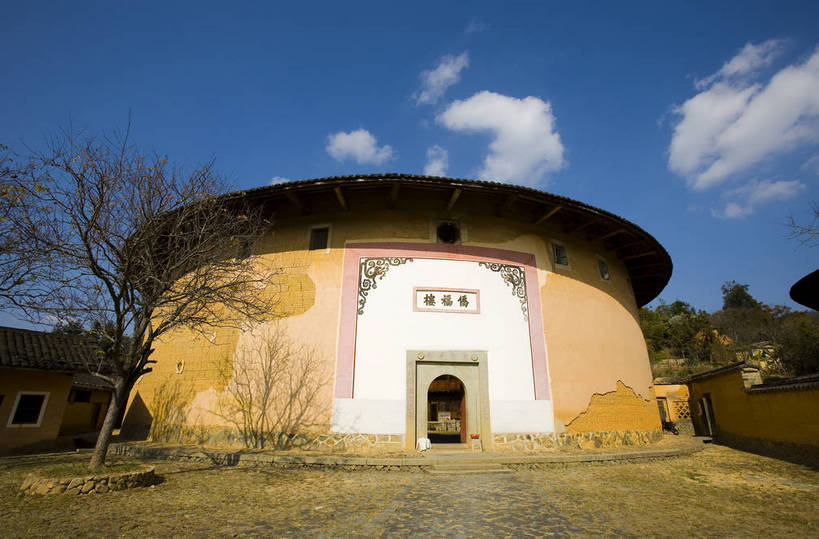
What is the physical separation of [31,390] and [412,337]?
10.8 metres

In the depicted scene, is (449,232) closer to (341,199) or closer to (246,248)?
(341,199)

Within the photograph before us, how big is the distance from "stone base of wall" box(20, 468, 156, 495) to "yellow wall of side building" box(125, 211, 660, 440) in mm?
3500

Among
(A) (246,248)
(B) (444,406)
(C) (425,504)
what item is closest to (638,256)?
(C) (425,504)

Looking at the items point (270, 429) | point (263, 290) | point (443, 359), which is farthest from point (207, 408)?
point (443, 359)

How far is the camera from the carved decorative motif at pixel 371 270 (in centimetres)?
914

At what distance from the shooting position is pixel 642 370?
1116 cm

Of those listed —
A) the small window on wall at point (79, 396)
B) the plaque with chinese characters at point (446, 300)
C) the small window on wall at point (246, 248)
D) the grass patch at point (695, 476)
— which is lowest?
the grass patch at point (695, 476)

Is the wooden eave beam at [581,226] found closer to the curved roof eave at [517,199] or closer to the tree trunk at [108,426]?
the curved roof eave at [517,199]

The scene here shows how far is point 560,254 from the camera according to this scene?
10852 millimetres

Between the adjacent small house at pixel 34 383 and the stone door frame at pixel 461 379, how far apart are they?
25.9 feet

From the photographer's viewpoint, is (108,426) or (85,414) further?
(85,414)

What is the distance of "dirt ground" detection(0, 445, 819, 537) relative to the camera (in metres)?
3.87

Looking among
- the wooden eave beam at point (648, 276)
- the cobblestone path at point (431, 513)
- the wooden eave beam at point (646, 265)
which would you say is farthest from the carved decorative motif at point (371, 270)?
the wooden eave beam at point (648, 276)

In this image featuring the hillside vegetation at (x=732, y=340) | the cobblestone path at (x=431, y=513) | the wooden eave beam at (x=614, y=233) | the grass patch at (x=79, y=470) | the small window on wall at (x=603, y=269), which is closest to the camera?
the cobblestone path at (x=431, y=513)
